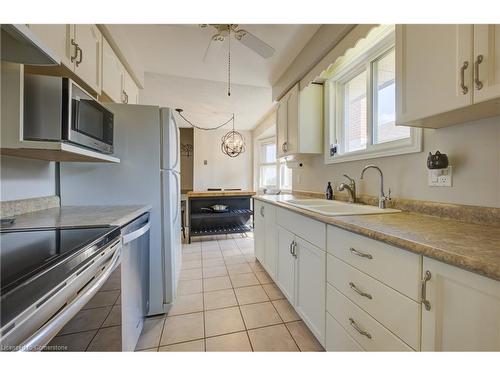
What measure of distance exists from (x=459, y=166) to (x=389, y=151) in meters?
0.48

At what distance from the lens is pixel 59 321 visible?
544 millimetres

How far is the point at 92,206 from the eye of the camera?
1562 millimetres

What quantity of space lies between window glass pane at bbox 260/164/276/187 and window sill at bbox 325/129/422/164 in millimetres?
3140

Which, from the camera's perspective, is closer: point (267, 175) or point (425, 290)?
point (425, 290)

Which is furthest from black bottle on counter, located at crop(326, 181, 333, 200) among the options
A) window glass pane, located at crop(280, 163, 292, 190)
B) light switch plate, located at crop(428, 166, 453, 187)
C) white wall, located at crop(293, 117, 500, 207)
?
window glass pane, located at crop(280, 163, 292, 190)

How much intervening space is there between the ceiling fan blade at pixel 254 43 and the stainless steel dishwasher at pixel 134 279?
1.64 meters

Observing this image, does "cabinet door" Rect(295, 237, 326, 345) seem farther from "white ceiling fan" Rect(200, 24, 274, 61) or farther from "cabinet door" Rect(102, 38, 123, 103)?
"cabinet door" Rect(102, 38, 123, 103)

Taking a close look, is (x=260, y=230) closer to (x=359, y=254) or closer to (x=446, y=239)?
(x=359, y=254)

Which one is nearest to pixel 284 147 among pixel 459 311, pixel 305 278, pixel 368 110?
pixel 368 110

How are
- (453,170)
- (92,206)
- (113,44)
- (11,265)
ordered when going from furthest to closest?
(113,44)
(92,206)
(453,170)
(11,265)

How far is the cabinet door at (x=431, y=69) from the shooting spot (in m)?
0.86

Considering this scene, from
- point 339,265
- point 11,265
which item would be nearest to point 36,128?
point 11,265
